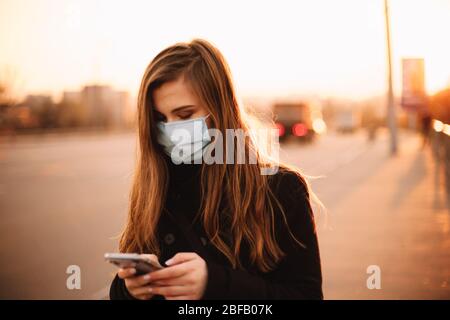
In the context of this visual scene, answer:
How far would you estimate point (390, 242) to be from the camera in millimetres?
6766

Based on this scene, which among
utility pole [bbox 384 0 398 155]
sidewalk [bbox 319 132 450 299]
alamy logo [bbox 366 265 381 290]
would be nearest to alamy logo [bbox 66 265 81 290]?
sidewalk [bbox 319 132 450 299]

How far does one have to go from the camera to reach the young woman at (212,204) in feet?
6.15

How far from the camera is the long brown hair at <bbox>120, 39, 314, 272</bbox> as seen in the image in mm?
1911

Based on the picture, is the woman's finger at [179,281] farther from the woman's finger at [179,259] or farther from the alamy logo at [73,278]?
the alamy logo at [73,278]

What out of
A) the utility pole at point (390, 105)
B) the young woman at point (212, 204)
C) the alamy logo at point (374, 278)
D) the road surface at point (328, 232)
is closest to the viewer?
the young woman at point (212, 204)

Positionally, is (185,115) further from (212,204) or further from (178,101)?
(212,204)

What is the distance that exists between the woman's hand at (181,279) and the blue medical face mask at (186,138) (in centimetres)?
52

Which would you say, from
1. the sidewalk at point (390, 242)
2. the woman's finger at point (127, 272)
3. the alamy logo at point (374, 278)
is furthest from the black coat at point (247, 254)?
the alamy logo at point (374, 278)

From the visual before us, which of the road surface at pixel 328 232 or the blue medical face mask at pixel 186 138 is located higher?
the blue medical face mask at pixel 186 138

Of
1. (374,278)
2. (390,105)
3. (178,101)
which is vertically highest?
(178,101)

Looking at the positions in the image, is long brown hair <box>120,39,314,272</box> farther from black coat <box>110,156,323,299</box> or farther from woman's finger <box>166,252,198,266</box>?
woman's finger <box>166,252,198,266</box>

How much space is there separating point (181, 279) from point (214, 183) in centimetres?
41

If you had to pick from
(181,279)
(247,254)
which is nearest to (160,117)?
(247,254)
